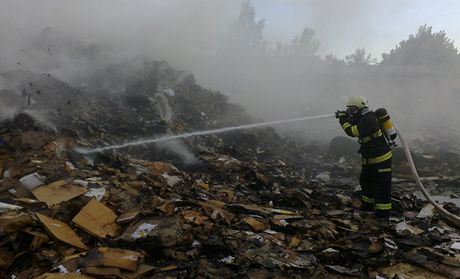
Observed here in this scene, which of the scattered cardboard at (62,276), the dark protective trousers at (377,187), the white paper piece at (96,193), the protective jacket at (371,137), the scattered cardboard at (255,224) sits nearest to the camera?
the scattered cardboard at (62,276)

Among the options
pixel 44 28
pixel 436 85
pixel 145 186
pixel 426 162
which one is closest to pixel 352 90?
pixel 436 85

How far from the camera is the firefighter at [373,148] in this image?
4.62 meters

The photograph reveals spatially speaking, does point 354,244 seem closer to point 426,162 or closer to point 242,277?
point 242,277

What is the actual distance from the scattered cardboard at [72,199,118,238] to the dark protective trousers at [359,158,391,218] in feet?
10.2

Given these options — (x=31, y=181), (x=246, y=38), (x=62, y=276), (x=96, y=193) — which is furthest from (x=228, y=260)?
(x=246, y=38)

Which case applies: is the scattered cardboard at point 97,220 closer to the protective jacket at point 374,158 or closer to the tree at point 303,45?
the protective jacket at point 374,158

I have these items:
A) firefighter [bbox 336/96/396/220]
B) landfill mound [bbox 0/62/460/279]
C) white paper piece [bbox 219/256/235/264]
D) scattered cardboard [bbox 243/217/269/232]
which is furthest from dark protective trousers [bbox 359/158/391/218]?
white paper piece [bbox 219/256/235/264]

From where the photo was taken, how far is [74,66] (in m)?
9.27

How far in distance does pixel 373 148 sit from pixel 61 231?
367 cm

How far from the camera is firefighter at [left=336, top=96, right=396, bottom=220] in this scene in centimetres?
462

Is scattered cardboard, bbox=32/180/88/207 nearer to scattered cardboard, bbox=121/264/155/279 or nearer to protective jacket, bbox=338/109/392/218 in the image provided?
scattered cardboard, bbox=121/264/155/279

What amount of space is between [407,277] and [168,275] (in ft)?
6.27

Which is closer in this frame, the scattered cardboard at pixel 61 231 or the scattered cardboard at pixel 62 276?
the scattered cardboard at pixel 62 276

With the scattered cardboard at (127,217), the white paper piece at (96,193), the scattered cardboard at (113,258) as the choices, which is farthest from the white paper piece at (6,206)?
the scattered cardboard at (113,258)
